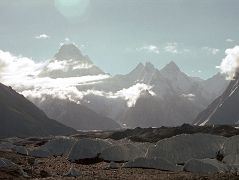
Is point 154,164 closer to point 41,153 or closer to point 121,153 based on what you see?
point 121,153

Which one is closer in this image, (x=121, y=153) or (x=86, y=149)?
(x=121, y=153)

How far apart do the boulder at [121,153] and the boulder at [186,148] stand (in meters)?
3.21

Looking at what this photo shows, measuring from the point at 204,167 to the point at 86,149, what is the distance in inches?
1445

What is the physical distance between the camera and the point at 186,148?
102 m

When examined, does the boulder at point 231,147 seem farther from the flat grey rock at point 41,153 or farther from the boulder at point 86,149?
the flat grey rock at point 41,153

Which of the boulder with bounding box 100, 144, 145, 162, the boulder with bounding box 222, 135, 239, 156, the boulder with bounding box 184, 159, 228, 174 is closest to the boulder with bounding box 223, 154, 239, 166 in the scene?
the boulder with bounding box 222, 135, 239, 156

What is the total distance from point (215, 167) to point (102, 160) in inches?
1180

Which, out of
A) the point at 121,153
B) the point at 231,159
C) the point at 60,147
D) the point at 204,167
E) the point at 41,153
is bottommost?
the point at 204,167

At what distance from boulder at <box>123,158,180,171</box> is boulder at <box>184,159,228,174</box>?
2.79 metres

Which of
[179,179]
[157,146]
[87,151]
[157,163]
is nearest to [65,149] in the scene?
[87,151]

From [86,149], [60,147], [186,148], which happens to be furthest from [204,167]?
[60,147]

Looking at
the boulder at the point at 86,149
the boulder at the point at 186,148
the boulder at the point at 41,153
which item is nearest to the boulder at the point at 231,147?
the boulder at the point at 186,148

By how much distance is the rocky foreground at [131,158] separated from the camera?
78062 millimetres

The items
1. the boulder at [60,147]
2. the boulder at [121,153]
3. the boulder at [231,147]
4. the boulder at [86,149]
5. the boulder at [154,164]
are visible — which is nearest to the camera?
the boulder at [154,164]
